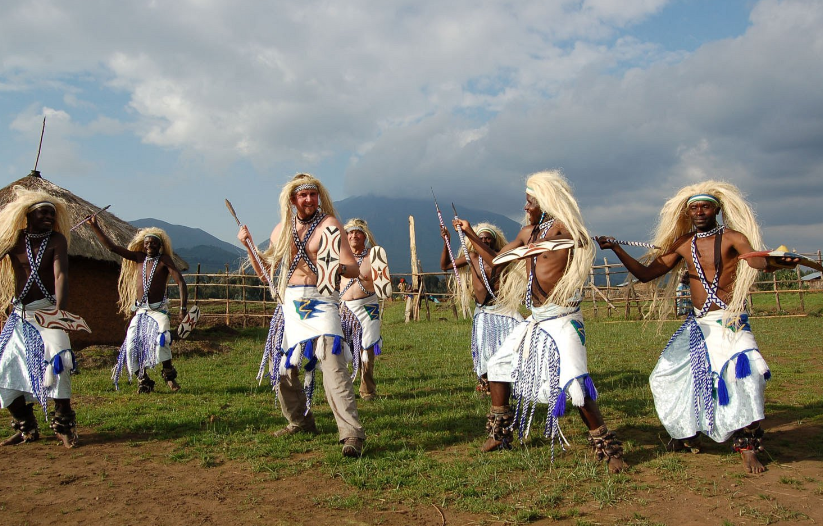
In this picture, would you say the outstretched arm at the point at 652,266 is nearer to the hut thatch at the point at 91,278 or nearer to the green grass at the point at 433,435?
the green grass at the point at 433,435

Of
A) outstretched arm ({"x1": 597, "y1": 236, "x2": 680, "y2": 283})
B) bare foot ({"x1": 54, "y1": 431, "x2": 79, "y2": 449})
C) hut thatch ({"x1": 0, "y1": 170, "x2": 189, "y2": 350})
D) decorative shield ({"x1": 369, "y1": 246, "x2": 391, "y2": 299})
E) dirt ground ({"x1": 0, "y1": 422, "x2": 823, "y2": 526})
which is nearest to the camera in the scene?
dirt ground ({"x1": 0, "y1": 422, "x2": 823, "y2": 526})

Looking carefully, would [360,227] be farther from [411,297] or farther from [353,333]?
[411,297]

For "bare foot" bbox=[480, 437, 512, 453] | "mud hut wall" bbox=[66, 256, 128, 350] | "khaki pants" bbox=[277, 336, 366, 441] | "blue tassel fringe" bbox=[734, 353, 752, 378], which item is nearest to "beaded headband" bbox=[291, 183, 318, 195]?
"khaki pants" bbox=[277, 336, 366, 441]

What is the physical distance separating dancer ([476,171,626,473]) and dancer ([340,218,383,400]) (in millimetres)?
2250

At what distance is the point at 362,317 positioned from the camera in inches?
261

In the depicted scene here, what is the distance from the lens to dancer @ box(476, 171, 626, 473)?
400cm

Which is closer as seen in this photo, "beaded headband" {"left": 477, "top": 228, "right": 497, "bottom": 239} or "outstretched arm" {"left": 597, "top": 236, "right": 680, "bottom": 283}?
"outstretched arm" {"left": 597, "top": 236, "right": 680, "bottom": 283}

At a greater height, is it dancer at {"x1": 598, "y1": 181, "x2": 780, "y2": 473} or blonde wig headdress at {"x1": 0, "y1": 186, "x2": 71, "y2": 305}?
blonde wig headdress at {"x1": 0, "y1": 186, "x2": 71, "y2": 305}

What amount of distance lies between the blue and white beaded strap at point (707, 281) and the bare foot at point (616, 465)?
127cm

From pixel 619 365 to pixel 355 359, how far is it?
4.33 m

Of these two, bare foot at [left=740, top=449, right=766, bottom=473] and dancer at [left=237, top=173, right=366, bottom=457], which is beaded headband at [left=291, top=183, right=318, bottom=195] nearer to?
dancer at [left=237, top=173, right=366, bottom=457]

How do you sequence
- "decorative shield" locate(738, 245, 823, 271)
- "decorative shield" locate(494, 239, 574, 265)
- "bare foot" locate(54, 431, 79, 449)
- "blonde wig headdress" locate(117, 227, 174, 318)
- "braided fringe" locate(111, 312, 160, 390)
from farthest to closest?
"blonde wig headdress" locate(117, 227, 174, 318) → "braided fringe" locate(111, 312, 160, 390) → "bare foot" locate(54, 431, 79, 449) → "decorative shield" locate(494, 239, 574, 265) → "decorative shield" locate(738, 245, 823, 271)

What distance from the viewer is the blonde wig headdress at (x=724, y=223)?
4.17 meters

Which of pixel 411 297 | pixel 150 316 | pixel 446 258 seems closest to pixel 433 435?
pixel 446 258
